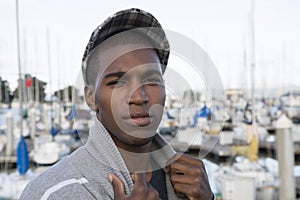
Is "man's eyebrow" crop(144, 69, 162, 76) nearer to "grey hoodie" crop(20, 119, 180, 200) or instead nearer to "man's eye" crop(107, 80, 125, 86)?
"man's eye" crop(107, 80, 125, 86)

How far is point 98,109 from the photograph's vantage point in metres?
0.96

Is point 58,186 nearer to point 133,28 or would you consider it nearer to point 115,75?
point 115,75

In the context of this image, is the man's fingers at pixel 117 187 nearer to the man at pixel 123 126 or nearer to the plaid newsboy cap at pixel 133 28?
the man at pixel 123 126

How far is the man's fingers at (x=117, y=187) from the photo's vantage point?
0.84 m

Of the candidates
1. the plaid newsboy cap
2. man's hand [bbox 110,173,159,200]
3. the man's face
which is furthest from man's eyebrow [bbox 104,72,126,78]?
man's hand [bbox 110,173,159,200]

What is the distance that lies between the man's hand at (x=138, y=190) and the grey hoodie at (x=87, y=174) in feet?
0.10

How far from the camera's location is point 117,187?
85 centimetres

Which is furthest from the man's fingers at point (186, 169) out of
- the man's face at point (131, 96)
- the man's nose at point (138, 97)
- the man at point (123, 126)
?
the man's nose at point (138, 97)

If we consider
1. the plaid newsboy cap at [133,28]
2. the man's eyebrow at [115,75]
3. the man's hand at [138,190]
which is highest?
the plaid newsboy cap at [133,28]

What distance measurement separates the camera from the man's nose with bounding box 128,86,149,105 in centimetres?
87

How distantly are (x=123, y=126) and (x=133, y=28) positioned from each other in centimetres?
27

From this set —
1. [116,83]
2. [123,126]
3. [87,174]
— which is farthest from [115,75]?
[87,174]

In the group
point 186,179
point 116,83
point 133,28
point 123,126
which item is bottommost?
point 186,179

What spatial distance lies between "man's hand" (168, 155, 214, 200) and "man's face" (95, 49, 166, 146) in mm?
142
